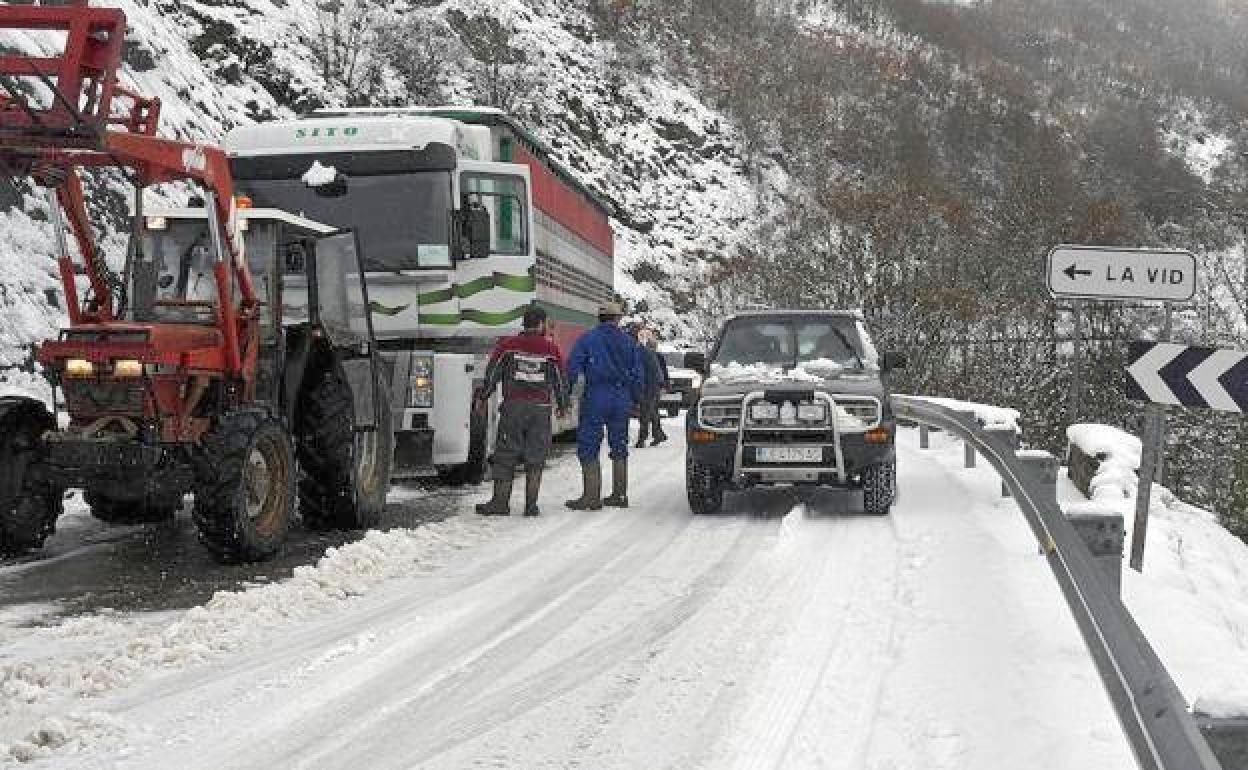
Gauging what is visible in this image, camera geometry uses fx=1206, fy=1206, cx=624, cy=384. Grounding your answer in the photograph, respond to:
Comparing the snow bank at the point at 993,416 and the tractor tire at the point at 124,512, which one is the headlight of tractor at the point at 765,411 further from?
the tractor tire at the point at 124,512

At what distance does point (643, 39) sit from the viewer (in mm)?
59625

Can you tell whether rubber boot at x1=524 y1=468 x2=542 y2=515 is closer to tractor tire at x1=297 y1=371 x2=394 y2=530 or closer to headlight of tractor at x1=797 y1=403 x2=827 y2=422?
tractor tire at x1=297 y1=371 x2=394 y2=530

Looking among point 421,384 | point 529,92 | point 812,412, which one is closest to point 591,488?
point 421,384

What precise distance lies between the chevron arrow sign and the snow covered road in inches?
49.3

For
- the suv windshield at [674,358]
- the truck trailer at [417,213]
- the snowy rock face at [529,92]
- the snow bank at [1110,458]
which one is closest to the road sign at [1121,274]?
the snow bank at [1110,458]

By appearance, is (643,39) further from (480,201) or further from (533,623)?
(533,623)

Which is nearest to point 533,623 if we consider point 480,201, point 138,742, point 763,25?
point 138,742

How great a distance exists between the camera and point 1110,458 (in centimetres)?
967

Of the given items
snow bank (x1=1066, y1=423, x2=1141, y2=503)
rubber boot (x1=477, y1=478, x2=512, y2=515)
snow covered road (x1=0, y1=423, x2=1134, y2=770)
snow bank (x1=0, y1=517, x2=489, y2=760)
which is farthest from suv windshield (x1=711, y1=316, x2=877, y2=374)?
snow bank (x1=0, y1=517, x2=489, y2=760)

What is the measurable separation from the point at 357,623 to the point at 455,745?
2.00m

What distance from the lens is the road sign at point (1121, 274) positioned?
9469 mm

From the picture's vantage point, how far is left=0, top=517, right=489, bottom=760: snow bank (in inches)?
183

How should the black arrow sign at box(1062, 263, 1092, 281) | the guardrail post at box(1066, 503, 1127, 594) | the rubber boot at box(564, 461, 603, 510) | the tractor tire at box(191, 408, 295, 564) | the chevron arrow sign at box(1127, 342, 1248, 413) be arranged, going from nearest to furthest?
the guardrail post at box(1066, 503, 1127, 594) → the chevron arrow sign at box(1127, 342, 1248, 413) → the tractor tire at box(191, 408, 295, 564) → the black arrow sign at box(1062, 263, 1092, 281) → the rubber boot at box(564, 461, 603, 510)

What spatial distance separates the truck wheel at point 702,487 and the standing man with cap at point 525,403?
3.96 feet
